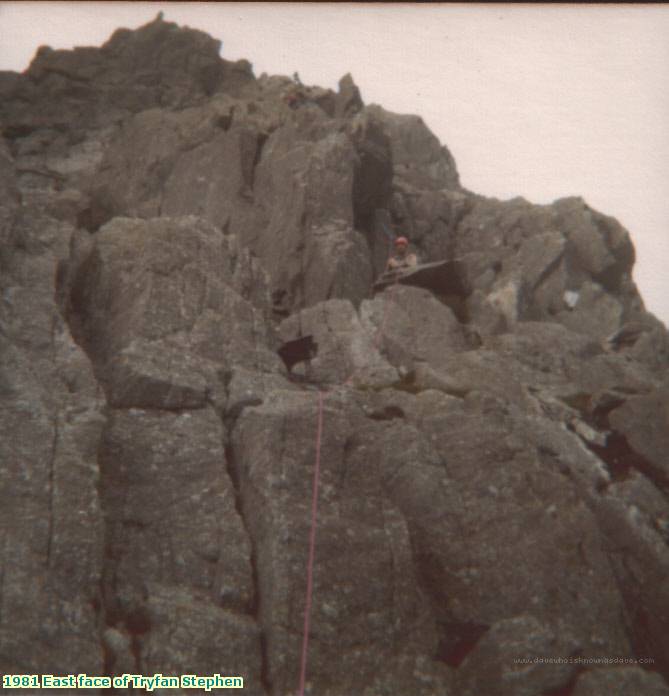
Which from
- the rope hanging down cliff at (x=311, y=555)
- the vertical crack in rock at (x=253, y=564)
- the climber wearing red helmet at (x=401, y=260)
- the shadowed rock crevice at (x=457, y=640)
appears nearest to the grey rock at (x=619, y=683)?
the shadowed rock crevice at (x=457, y=640)

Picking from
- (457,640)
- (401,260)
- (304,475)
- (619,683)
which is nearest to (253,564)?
(304,475)

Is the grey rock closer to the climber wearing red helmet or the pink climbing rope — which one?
the pink climbing rope

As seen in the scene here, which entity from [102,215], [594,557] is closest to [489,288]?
[102,215]

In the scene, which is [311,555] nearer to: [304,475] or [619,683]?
[304,475]

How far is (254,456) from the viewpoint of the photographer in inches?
865

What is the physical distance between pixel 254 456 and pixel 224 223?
21575 millimetres

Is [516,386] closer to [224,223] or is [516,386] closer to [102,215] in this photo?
[224,223]

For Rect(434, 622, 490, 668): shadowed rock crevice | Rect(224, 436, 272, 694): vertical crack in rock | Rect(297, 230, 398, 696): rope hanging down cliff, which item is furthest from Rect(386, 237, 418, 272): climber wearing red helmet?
Rect(434, 622, 490, 668): shadowed rock crevice

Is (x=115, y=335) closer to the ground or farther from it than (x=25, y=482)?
farther from it

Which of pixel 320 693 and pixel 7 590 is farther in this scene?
pixel 320 693

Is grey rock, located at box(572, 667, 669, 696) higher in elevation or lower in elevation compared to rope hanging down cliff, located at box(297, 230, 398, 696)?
lower

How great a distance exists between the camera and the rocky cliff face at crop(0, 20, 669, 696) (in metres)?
18.3

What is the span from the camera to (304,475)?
852 inches

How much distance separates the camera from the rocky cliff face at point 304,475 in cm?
1831
